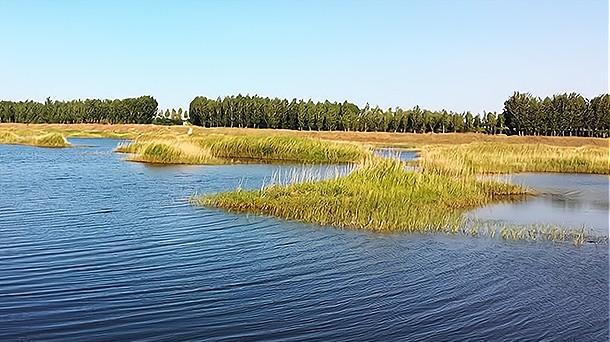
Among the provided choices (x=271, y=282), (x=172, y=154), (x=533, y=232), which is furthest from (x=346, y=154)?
(x=271, y=282)

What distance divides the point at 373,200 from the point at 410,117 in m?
79.2

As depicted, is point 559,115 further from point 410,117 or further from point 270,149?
point 270,149

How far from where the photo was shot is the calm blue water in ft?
24.2

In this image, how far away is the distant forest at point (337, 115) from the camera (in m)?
81.1

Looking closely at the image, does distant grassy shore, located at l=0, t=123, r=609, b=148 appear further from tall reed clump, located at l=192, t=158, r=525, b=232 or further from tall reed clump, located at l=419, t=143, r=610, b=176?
tall reed clump, located at l=192, t=158, r=525, b=232

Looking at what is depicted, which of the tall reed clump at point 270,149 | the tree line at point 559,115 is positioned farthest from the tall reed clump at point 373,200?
the tree line at point 559,115

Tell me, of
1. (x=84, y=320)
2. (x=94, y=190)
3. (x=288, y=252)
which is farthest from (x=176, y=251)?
(x=94, y=190)

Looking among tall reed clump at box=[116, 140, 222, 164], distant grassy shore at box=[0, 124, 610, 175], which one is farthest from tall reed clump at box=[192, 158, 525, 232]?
tall reed clump at box=[116, 140, 222, 164]

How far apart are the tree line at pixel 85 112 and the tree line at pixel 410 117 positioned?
9817 millimetres

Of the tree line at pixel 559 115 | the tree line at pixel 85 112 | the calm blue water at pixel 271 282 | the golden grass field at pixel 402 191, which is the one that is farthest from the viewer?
the tree line at pixel 85 112

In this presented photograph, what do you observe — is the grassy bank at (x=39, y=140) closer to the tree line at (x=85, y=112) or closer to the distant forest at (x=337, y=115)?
the distant forest at (x=337, y=115)

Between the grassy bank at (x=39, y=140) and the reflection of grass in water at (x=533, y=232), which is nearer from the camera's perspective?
the reflection of grass in water at (x=533, y=232)

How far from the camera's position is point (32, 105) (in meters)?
117

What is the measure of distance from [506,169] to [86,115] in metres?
94.5
